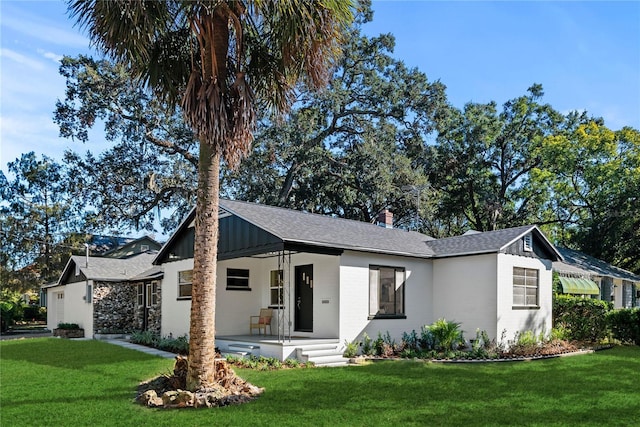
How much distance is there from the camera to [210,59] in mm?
10062

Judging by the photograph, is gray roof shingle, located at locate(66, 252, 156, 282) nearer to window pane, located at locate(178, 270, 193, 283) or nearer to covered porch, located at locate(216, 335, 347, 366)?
window pane, located at locate(178, 270, 193, 283)

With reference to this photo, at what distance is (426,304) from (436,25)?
8.83 m

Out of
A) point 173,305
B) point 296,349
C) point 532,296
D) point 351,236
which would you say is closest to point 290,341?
point 296,349

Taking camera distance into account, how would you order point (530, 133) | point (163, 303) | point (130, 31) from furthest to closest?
point (530, 133) → point (163, 303) → point (130, 31)

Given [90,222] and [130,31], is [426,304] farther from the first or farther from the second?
[90,222]

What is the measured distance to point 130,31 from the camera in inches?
364

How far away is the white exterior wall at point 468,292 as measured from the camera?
16.6 metres

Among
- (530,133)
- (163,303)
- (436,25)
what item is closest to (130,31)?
(436,25)

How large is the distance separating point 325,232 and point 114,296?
13155mm

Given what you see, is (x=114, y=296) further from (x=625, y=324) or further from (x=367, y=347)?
(x=625, y=324)

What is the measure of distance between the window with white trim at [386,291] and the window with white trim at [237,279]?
4864 millimetres

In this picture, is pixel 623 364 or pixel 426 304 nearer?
pixel 623 364

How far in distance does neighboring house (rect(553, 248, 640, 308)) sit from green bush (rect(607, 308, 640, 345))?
7.07ft

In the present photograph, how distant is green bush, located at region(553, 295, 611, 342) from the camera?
1845cm
